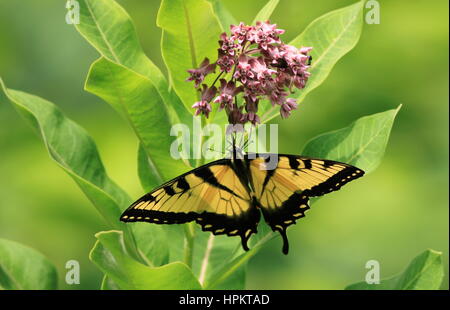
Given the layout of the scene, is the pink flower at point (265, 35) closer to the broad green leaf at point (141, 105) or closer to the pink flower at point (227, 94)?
the pink flower at point (227, 94)

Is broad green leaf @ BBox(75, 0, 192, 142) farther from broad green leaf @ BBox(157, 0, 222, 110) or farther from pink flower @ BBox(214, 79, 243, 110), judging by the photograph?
pink flower @ BBox(214, 79, 243, 110)

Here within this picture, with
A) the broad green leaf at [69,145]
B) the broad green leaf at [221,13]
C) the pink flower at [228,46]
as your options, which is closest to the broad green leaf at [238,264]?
the broad green leaf at [69,145]

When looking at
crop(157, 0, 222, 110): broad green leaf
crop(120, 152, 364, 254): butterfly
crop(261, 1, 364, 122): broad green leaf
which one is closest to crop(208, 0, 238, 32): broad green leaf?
crop(261, 1, 364, 122): broad green leaf

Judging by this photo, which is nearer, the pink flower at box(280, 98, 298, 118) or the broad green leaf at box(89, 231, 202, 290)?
the broad green leaf at box(89, 231, 202, 290)

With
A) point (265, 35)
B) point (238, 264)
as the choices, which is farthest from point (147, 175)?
point (265, 35)

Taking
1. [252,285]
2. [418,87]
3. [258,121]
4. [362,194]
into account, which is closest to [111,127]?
[252,285]

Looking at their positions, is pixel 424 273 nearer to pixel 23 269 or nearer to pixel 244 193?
pixel 244 193

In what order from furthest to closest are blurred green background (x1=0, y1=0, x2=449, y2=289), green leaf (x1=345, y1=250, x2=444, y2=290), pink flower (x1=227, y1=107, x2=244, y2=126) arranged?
1. blurred green background (x1=0, y1=0, x2=449, y2=289)
2. green leaf (x1=345, y1=250, x2=444, y2=290)
3. pink flower (x1=227, y1=107, x2=244, y2=126)
